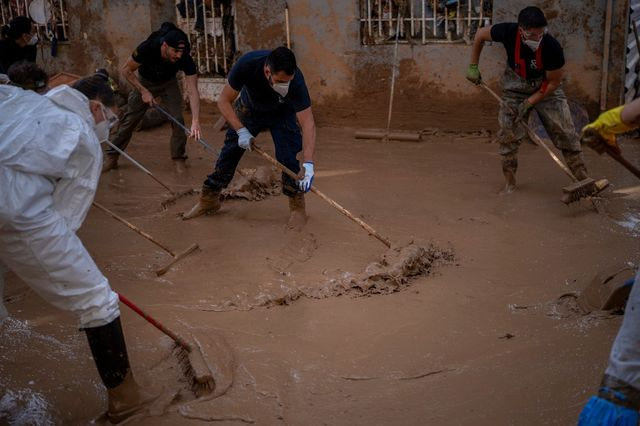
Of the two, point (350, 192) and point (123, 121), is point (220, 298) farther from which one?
point (123, 121)

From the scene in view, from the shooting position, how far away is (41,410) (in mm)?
3596

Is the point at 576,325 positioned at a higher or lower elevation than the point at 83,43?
lower

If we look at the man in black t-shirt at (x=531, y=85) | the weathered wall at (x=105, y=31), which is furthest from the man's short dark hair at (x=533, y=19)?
the weathered wall at (x=105, y=31)

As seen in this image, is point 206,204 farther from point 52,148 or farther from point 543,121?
point 52,148

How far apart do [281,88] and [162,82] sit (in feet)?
8.30

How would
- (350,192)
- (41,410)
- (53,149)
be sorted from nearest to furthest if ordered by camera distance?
(53,149) < (41,410) < (350,192)

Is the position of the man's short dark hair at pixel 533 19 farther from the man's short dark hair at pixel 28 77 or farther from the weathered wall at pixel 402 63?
the man's short dark hair at pixel 28 77

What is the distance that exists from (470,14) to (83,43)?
5431 millimetres

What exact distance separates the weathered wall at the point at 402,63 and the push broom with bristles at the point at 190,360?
18.6ft

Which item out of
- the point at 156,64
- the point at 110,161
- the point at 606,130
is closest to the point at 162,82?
the point at 156,64

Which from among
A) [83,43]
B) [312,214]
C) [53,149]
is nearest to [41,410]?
[53,149]

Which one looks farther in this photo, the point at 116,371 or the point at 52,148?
the point at 116,371

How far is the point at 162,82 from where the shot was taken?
7.53 m

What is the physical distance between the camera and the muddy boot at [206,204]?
629 cm
